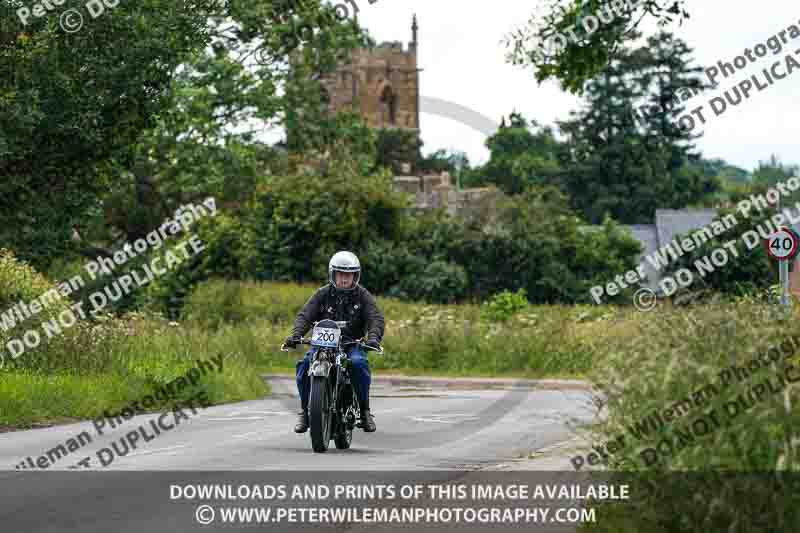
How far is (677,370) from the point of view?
783 centimetres

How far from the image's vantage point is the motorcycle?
1425cm

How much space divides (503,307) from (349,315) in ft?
99.9

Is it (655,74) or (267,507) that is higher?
(655,74)

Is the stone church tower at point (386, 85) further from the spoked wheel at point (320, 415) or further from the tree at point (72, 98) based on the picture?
the spoked wheel at point (320, 415)

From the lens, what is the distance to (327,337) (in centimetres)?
1448

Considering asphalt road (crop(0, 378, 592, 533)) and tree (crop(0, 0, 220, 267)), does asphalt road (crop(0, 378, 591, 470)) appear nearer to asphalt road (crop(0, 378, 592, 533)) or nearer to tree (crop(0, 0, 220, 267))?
asphalt road (crop(0, 378, 592, 533))

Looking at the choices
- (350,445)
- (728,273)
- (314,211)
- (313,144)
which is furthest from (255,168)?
(350,445)

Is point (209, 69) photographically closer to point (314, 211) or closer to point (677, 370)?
point (314, 211)

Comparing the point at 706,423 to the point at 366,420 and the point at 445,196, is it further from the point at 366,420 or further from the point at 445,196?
the point at 445,196

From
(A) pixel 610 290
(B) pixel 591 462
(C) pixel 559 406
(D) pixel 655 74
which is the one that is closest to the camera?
(B) pixel 591 462

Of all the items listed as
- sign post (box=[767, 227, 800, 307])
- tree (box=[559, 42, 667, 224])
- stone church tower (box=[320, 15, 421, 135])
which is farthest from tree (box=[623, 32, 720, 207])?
sign post (box=[767, 227, 800, 307])

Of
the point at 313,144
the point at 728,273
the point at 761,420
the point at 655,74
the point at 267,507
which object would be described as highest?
the point at 655,74

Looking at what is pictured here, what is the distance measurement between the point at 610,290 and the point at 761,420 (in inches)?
1708

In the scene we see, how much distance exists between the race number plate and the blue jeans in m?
0.17
